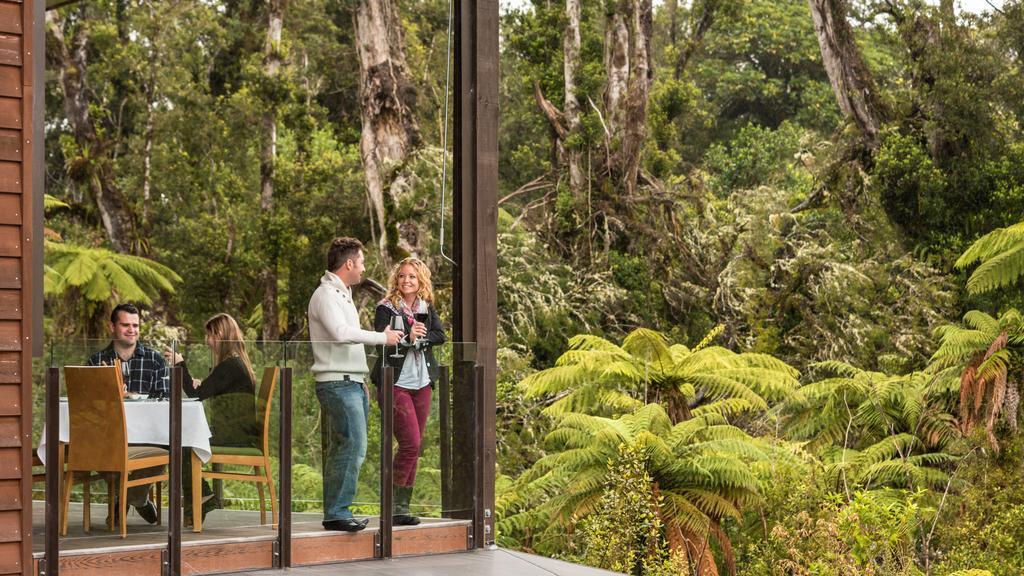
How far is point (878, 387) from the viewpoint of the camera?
13359mm

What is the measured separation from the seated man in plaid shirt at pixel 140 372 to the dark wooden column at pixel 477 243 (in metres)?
1.81

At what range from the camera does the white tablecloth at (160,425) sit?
620 cm

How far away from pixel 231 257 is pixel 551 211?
267 inches

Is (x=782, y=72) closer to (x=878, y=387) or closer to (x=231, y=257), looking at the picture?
(x=231, y=257)

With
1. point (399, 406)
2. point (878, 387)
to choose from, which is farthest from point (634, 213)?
point (399, 406)

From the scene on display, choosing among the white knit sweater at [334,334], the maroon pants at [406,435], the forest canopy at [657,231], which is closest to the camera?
the white knit sweater at [334,334]

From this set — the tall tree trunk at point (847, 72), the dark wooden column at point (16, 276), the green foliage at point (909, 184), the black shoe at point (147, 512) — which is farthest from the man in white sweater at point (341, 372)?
the tall tree trunk at point (847, 72)

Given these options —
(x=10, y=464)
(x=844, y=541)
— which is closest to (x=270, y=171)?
(x=844, y=541)

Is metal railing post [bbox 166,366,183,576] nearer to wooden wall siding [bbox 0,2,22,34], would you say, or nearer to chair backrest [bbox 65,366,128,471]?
chair backrest [bbox 65,366,128,471]

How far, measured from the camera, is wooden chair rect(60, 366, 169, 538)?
6.11 meters

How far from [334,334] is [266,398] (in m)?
0.49

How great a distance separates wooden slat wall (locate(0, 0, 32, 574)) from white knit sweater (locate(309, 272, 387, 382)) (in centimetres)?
158

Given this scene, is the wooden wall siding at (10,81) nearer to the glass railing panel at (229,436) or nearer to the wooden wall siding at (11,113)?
the wooden wall siding at (11,113)

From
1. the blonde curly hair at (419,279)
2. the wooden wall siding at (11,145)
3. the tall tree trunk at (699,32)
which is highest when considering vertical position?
the tall tree trunk at (699,32)
